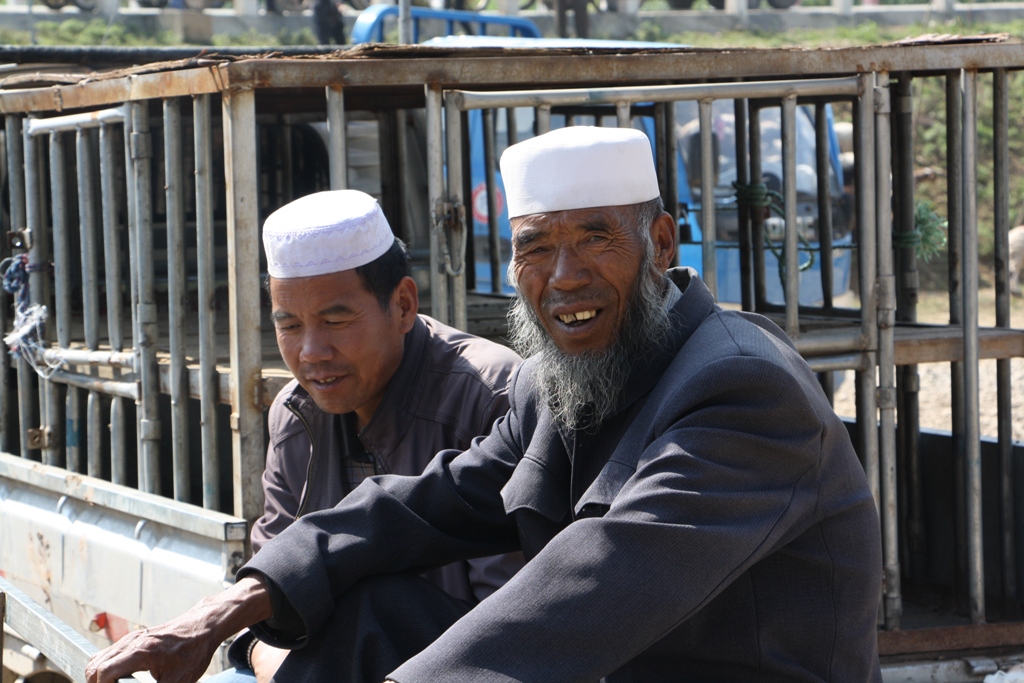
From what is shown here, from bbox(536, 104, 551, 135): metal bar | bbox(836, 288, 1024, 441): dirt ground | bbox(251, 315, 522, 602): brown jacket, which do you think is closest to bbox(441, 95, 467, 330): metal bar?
bbox(536, 104, 551, 135): metal bar

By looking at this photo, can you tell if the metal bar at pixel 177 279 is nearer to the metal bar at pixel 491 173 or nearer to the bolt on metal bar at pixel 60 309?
the bolt on metal bar at pixel 60 309

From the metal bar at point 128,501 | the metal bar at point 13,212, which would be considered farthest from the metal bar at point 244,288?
the metal bar at point 13,212

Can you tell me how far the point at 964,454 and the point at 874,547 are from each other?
2.13m

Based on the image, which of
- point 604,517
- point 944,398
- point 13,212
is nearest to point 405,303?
point 604,517

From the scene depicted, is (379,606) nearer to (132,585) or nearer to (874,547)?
(874,547)

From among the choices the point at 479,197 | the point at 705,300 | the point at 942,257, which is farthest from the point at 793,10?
the point at 705,300

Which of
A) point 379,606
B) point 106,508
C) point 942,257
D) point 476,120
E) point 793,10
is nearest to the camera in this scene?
point 379,606

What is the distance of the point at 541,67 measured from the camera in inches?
131

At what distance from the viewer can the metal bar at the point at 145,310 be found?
3.54 meters

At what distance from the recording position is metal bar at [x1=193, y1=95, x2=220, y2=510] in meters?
3.32

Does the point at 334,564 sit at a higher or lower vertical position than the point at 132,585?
higher

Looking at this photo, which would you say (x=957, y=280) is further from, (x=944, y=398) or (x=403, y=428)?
(x=944, y=398)

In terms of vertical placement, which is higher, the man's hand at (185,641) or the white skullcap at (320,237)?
the white skullcap at (320,237)

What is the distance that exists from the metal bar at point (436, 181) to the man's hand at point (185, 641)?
1.33 m
